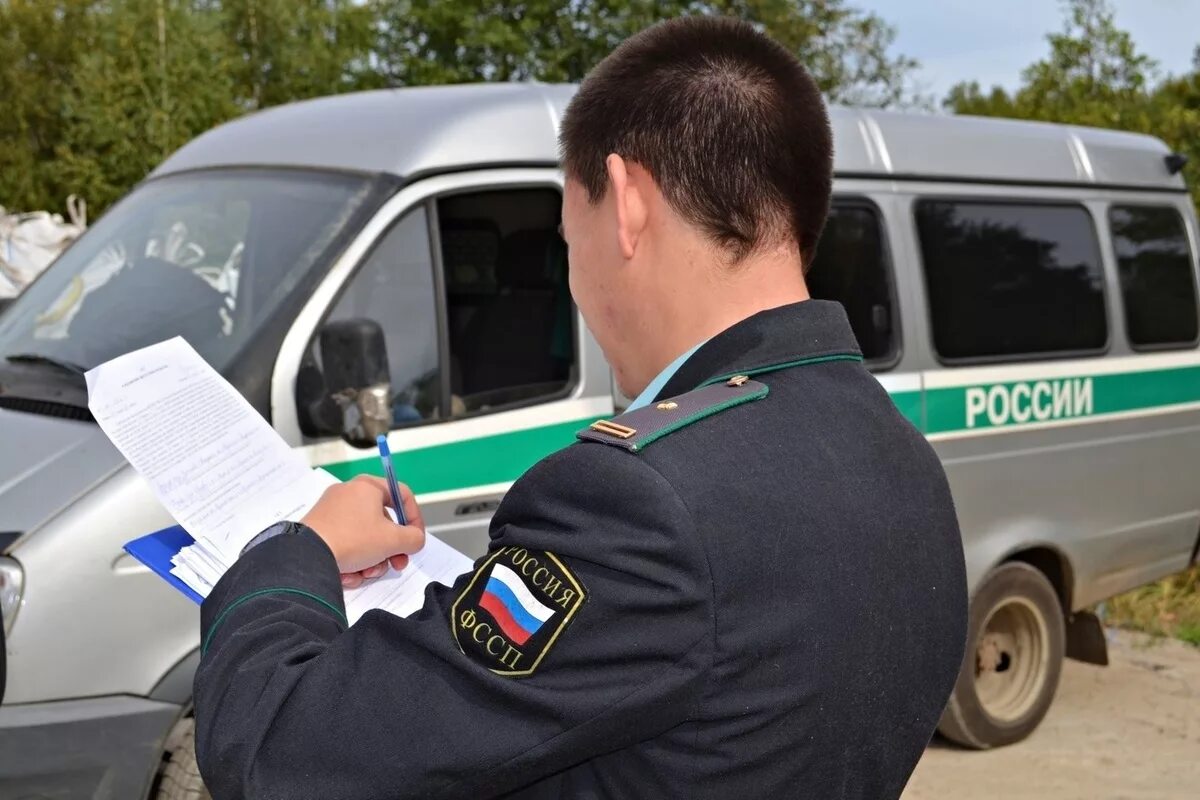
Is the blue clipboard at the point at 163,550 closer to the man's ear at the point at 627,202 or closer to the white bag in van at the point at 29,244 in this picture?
the man's ear at the point at 627,202

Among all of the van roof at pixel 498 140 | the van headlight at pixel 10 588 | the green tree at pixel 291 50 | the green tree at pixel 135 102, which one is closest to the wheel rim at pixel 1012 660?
the van roof at pixel 498 140

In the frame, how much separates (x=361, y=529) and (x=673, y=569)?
48 cm

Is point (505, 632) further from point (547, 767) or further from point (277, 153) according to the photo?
point (277, 153)

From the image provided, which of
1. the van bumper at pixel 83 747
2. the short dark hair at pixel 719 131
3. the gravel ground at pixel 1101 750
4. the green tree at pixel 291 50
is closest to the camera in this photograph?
the short dark hair at pixel 719 131

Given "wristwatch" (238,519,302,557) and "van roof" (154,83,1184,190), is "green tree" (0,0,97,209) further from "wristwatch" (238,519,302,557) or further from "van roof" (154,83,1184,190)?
"wristwatch" (238,519,302,557)

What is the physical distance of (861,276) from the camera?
191 inches

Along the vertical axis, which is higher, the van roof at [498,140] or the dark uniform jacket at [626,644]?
the van roof at [498,140]

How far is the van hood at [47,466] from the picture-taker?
305cm

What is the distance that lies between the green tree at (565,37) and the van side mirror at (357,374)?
672 inches

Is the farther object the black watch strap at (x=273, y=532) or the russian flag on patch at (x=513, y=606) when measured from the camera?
the black watch strap at (x=273, y=532)

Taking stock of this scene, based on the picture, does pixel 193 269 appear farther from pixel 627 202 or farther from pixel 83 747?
pixel 627 202

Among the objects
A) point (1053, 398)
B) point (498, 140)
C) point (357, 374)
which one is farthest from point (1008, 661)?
point (357, 374)

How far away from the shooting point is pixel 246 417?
5.71ft

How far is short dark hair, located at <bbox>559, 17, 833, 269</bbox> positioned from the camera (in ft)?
4.54
